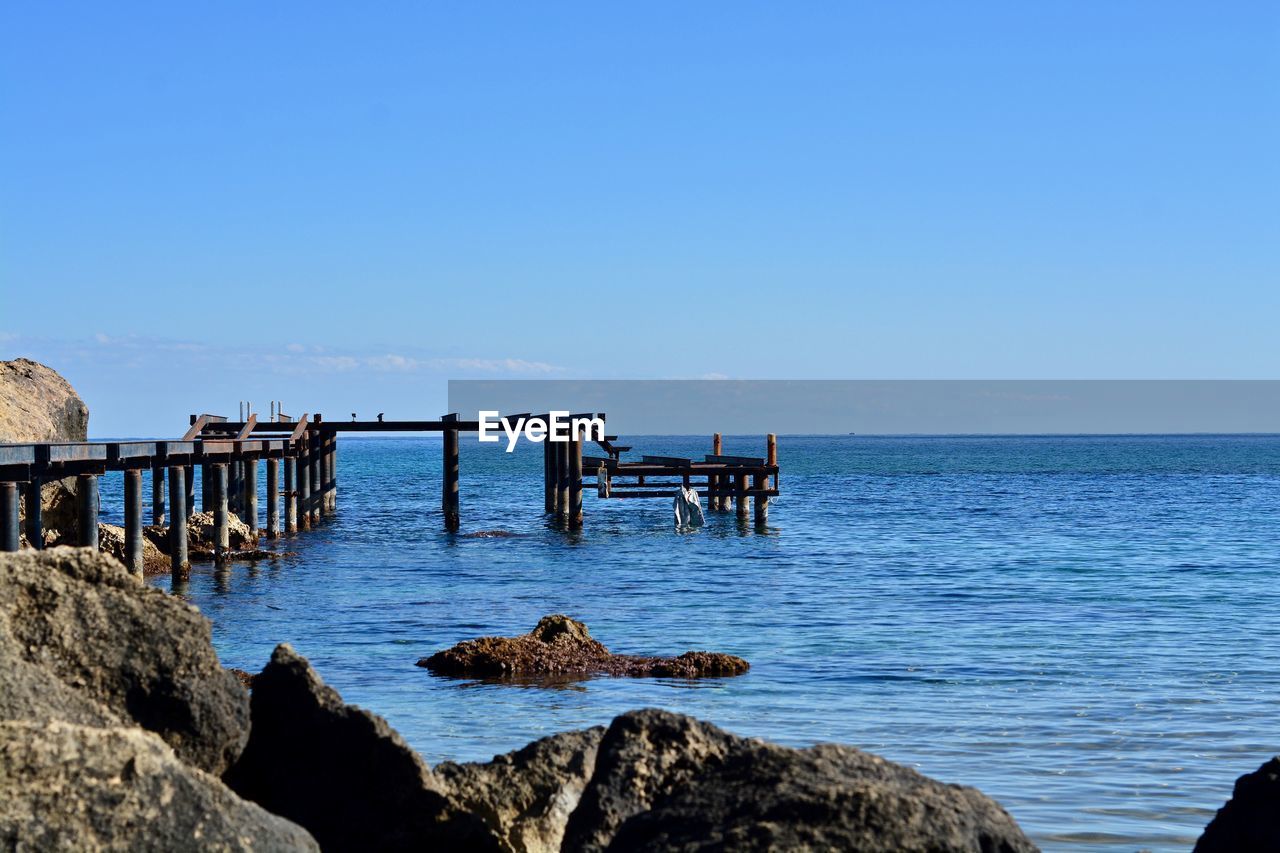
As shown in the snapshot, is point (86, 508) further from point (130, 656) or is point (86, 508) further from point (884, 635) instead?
point (130, 656)

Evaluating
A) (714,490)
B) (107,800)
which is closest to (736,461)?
(714,490)

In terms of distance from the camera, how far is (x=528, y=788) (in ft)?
24.1

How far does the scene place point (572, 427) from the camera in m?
36.7

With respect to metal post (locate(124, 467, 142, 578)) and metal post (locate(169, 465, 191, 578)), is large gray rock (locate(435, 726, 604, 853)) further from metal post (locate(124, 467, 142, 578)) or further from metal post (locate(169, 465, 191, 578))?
metal post (locate(169, 465, 191, 578))

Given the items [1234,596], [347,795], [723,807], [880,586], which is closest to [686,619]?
[880,586]

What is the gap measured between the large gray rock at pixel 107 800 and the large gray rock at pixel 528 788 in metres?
1.78

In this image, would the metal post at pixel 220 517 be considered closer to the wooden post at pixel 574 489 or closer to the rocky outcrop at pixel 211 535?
the rocky outcrop at pixel 211 535

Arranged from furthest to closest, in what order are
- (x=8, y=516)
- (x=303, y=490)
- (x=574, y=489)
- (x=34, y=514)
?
(x=303, y=490), (x=574, y=489), (x=34, y=514), (x=8, y=516)

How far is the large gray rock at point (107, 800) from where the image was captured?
16.5 feet

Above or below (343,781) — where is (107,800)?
above

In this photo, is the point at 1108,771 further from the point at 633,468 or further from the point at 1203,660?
the point at 633,468

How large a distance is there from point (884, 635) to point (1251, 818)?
39.9 ft

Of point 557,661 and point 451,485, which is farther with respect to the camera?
point 451,485

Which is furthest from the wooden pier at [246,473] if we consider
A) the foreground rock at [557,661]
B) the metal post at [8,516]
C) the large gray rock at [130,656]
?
the large gray rock at [130,656]
